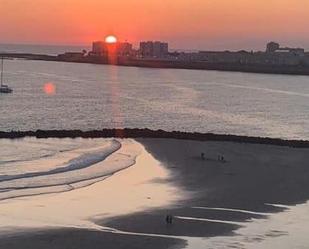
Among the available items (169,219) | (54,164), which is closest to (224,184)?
(169,219)

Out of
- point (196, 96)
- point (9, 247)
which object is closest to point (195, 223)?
point (9, 247)

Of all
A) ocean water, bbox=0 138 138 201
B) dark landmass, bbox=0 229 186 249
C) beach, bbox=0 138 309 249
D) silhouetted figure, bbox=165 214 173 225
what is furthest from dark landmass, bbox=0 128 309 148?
dark landmass, bbox=0 229 186 249

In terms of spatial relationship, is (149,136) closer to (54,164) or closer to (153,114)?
(54,164)

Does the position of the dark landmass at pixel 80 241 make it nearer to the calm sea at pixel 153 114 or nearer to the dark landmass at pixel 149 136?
the dark landmass at pixel 149 136

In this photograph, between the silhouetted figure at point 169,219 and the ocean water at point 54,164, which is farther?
the ocean water at point 54,164

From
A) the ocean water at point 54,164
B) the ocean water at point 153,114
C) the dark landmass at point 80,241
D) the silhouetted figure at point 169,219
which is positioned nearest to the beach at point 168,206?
the dark landmass at point 80,241

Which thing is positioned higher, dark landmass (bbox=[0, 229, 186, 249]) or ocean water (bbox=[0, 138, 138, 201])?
dark landmass (bbox=[0, 229, 186, 249])

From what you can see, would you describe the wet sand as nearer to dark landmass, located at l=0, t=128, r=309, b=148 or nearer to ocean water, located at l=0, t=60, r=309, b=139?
dark landmass, located at l=0, t=128, r=309, b=148
